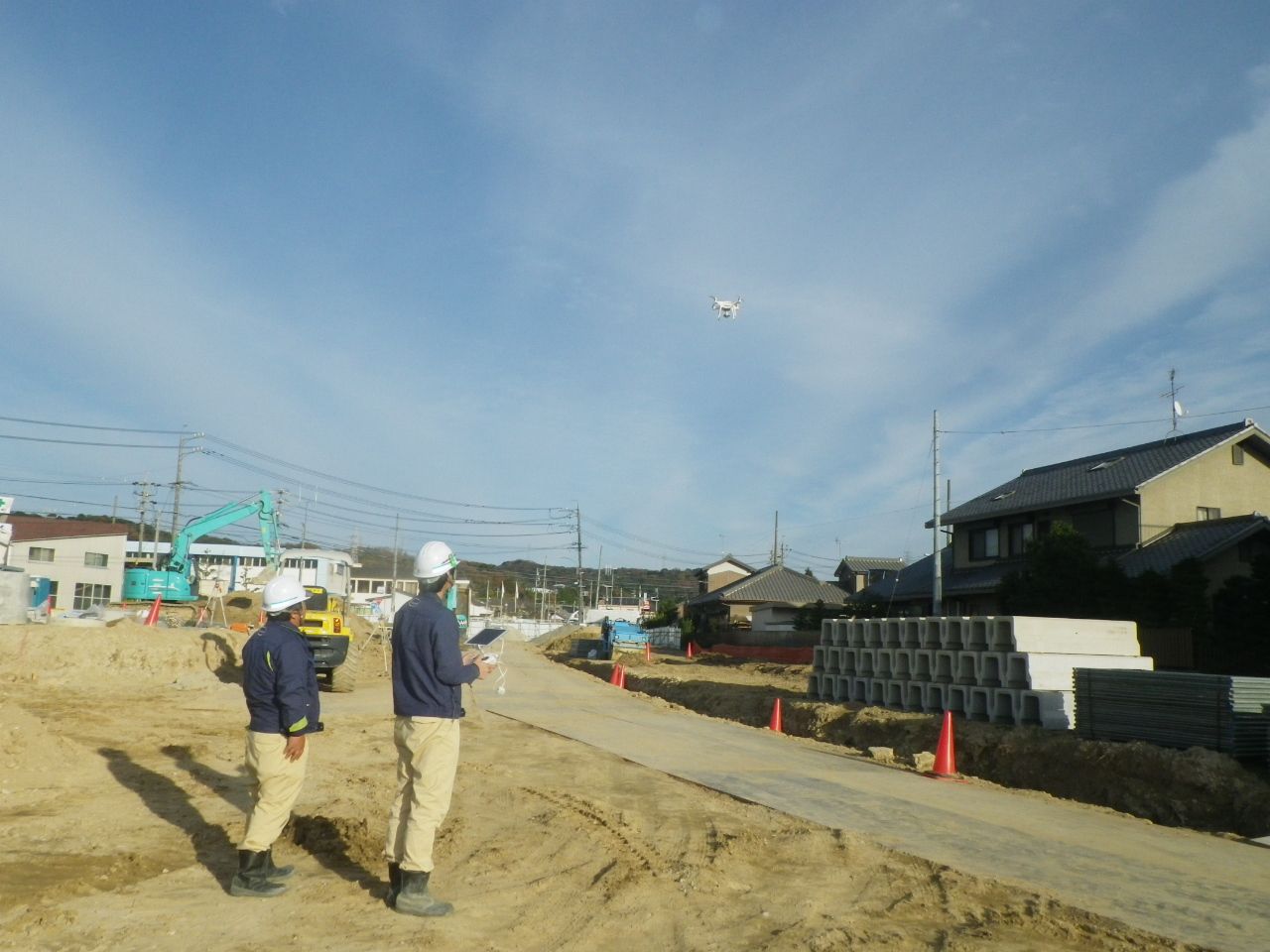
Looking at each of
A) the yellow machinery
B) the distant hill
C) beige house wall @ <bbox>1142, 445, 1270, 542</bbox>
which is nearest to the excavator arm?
the yellow machinery

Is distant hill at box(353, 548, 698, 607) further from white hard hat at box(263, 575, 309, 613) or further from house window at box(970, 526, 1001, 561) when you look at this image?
white hard hat at box(263, 575, 309, 613)

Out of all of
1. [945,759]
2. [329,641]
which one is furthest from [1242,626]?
[329,641]

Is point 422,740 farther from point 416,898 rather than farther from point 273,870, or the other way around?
point 273,870

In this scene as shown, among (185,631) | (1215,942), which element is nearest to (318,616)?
(185,631)

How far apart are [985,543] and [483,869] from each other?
Answer: 31652 mm

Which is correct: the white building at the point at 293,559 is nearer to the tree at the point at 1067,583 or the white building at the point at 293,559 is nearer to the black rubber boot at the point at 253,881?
the tree at the point at 1067,583

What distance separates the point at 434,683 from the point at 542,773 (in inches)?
221

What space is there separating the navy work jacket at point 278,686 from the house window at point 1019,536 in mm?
30743

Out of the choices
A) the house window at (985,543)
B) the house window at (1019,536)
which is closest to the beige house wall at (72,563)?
the house window at (985,543)

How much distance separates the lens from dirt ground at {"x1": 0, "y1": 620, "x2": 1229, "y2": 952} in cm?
490

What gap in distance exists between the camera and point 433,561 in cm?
552

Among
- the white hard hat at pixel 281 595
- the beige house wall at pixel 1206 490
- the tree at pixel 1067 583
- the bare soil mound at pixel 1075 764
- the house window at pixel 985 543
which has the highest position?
the beige house wall at pixel 1206 490

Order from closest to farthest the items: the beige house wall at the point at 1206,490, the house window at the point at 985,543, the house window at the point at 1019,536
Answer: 1. the beige house wall at the point at 1206,490
2. the house window at the point at 1019,536
3. the house window at the point at 985,543

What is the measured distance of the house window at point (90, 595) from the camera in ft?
178
